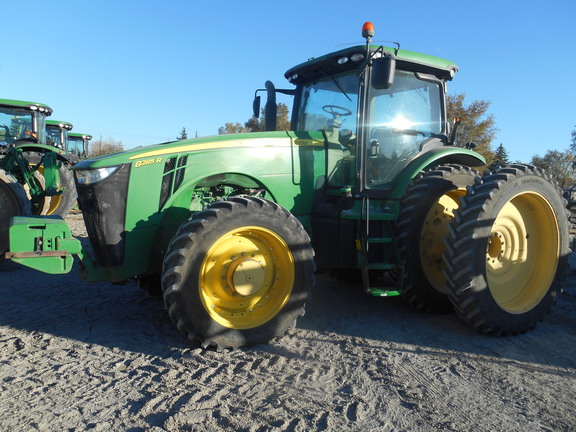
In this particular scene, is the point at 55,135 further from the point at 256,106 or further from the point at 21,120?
the point at 256,106

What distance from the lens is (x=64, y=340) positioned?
357 centimetres

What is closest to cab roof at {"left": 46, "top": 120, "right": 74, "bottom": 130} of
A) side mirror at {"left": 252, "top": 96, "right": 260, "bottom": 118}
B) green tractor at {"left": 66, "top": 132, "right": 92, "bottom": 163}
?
green tractor at {"left": 66, "top": 132, "right": 92, "bottom": 163}

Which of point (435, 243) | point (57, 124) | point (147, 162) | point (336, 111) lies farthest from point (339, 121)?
point (57, 124)

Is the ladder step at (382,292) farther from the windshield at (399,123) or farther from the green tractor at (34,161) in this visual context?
the green tractor at (34,161)

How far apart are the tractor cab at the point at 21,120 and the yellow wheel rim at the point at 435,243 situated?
1011 centimetres

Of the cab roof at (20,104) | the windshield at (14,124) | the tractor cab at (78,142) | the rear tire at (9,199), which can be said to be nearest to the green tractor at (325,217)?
the rear tire at (9,199)

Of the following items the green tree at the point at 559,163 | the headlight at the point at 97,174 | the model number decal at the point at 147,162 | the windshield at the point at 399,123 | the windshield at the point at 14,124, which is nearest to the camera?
the headlight at the point at 97,174

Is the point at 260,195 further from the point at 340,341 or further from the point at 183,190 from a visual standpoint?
the point at 340,341

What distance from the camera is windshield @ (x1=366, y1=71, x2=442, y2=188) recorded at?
4305 mm

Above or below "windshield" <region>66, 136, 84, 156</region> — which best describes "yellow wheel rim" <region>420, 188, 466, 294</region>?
below

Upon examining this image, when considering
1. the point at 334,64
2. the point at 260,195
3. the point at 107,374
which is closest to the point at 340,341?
the point at 260,195

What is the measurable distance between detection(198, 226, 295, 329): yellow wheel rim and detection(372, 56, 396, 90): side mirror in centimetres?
147

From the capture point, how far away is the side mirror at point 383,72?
3.67 m

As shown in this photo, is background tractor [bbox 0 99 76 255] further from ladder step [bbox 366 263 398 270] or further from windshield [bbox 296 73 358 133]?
ladder step [bbox 366 263 398 270]
